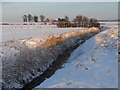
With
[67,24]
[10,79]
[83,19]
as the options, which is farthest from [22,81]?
[83,19]

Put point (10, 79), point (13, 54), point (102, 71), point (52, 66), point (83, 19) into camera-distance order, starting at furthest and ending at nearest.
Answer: point (83, 19) → point (52, 66) → point (13, 54) → point (10, 79) → point (102, 71)

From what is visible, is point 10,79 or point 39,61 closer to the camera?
point 10,79

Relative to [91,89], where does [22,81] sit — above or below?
below

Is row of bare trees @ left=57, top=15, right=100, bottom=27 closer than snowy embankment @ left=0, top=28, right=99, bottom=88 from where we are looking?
No

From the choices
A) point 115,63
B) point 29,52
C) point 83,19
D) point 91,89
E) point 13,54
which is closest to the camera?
point 91,89

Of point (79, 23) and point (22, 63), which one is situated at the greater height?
point (79, 23)

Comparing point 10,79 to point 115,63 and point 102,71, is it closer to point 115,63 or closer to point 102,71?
point 102,71

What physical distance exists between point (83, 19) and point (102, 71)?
251 ft

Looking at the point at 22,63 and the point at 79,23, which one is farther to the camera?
the point at 79,23

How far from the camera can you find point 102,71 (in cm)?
928

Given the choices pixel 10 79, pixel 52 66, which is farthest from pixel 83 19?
pixel 10 79

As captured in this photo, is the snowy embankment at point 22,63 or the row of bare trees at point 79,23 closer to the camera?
the snowy embankment at point 22,63

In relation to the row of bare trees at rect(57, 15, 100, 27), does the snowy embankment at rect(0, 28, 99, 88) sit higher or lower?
lower

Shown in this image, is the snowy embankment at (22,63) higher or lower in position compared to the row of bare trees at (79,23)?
lower
